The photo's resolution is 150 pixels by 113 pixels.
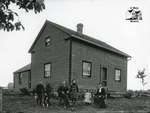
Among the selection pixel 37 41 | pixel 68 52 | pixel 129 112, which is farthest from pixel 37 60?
pixel 129 112

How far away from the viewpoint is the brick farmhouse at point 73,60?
21453mm

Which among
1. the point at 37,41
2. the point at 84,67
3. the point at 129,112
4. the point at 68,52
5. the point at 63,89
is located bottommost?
the point at 129,112

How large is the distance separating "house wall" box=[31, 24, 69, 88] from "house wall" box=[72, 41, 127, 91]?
0.91m

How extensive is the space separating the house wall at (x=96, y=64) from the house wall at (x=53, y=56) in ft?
2.97

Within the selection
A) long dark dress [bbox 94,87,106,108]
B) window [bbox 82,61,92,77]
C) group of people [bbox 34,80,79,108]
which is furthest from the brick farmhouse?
long dark dress [bbox 94,87,106,108]

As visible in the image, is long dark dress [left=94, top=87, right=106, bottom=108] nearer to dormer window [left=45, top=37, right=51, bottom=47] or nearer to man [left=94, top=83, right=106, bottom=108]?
man [left=94, top=83, right=106, bottom=108]

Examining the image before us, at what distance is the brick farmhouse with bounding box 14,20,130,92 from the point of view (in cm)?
2145

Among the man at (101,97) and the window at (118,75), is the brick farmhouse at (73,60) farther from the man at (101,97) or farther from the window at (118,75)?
the man at (101,97)

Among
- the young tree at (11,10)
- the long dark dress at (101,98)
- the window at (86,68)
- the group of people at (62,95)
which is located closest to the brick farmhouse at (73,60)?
the window at (86,68)

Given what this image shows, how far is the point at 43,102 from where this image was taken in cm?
1616

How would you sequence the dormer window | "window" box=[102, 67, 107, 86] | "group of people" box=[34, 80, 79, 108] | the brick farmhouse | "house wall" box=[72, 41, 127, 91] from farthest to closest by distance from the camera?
"window" box=[102, 67, 107, 86] → the dormer window → "house wall" box=[72, 41, 127, 91] → the brick farmhouse → "group of people" box=[34, 80, 79, 108]

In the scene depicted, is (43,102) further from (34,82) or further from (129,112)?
(34,82)

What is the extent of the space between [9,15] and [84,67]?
1673cm

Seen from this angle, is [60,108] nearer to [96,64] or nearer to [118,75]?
[96,64]
